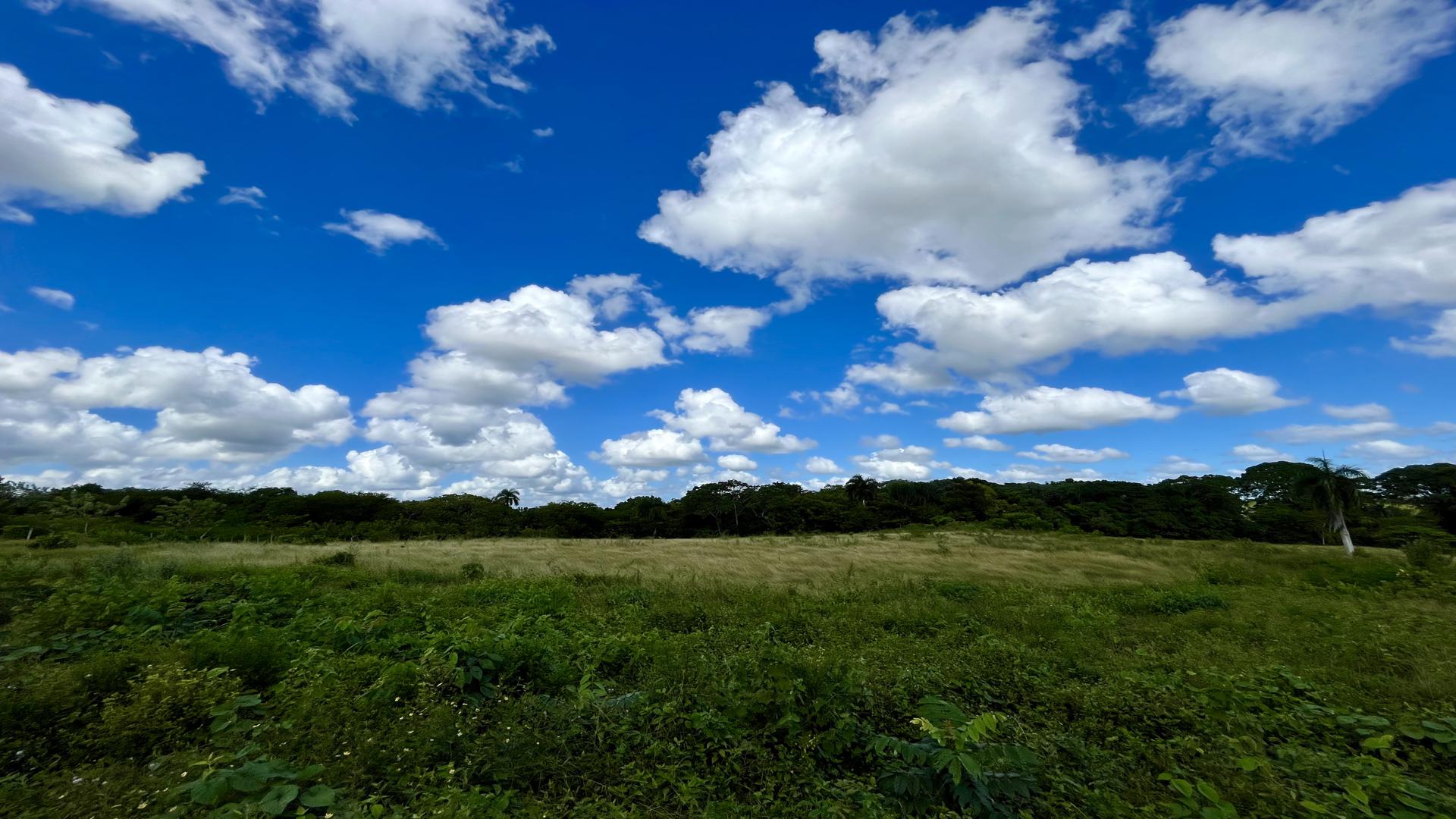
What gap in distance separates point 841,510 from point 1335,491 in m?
56.2

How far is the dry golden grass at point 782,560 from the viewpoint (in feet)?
61.7

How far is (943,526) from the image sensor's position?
5816 centimetres

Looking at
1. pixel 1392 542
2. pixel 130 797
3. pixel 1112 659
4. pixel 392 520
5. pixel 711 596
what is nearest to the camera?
pixel 130 797

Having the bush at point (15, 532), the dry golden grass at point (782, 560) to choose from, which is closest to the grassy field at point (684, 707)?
the dry golden grass at point (782, 560)

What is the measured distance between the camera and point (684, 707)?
21.0 feet

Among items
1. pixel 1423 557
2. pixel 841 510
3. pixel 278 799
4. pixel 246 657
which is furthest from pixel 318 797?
pixel 841 510

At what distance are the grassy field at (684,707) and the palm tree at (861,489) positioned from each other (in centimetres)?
8184

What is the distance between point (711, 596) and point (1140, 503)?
89.8 metres

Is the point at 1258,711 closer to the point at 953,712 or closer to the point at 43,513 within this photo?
the point at 953,712

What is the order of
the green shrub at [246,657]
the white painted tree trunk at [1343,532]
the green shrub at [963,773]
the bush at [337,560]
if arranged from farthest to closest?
the white painted tree trunk at [1343,532], the bush at [337,560], the green shrub at [246,657], the green shrub at [963,773]

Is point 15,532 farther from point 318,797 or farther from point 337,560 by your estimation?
point 318,797

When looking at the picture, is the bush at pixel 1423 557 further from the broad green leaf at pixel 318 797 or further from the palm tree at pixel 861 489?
the palm tree at pixel 861 489

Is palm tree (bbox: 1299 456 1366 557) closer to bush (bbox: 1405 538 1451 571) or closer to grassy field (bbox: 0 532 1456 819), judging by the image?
bush (bbox: 1405 538 1451 571)

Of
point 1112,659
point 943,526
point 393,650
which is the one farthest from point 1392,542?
point 393,650
